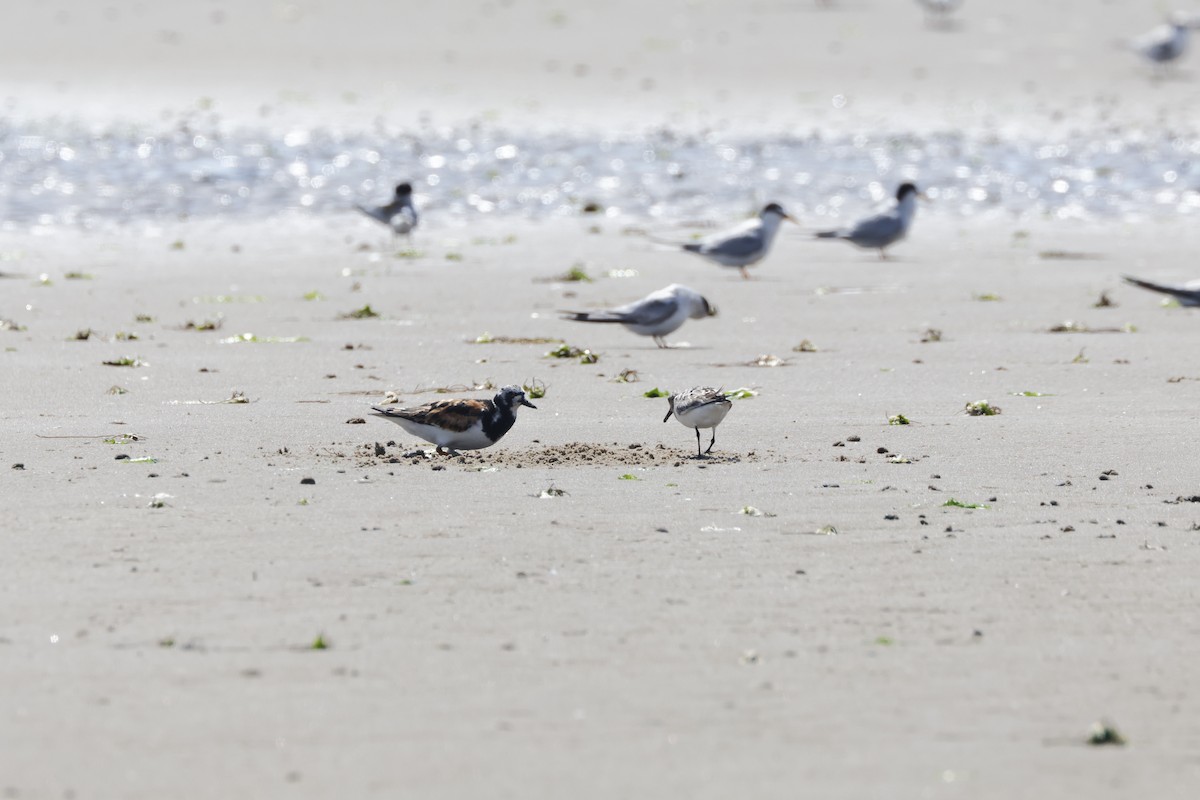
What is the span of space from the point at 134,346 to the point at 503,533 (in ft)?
17.2

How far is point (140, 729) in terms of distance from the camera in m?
4.37

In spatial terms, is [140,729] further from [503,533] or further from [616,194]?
[616,194]

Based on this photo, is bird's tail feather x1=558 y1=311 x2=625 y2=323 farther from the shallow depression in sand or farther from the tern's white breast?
the tern's white breast

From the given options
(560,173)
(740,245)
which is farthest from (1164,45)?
(740,245)

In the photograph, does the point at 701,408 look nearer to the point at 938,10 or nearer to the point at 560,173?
the point at 560,173

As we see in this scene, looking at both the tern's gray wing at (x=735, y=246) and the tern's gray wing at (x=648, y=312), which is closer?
the tern's gray wing at (x=648, y=312)

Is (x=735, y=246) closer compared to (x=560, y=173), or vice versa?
(x=735, y=246)

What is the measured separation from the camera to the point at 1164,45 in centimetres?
2780

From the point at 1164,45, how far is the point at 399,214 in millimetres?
15956

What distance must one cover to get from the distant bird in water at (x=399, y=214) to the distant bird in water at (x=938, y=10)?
51.2 ft

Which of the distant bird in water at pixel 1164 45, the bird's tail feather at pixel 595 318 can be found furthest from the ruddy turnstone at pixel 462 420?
the distant bird in water at pixel 1164 45

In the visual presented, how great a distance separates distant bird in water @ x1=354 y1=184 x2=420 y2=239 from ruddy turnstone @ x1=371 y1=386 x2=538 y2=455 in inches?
340

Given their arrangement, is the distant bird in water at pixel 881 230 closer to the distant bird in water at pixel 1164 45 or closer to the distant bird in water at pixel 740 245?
the distant bird in water at pixel 740 245

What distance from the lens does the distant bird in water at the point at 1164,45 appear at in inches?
1096
